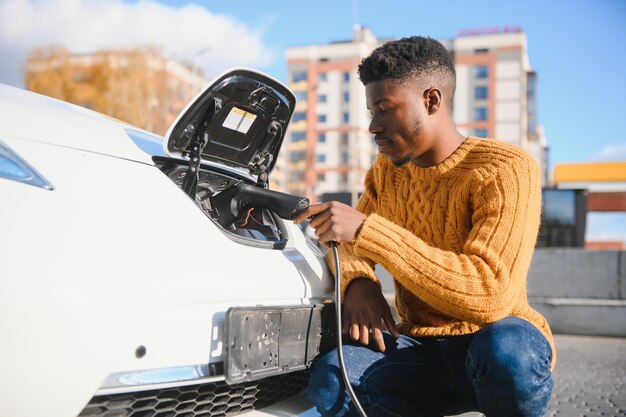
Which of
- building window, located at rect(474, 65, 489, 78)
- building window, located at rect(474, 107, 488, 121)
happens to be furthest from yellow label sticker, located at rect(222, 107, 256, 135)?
building window, located at rect(474, 107, 488, 121)

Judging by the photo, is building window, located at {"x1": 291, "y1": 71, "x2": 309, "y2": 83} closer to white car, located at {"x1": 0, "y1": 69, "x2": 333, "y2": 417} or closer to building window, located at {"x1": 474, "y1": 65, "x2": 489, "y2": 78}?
building window, located at {"x1": 474, "y1": 65, "x2": 489, "y2": 78}

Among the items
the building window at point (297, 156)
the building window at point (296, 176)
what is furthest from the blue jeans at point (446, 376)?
the building window at point (297, 156)

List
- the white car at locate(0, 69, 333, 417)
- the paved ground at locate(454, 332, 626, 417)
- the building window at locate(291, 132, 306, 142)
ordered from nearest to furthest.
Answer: the white car at locate(0, 69, 333, 417)
the paved ground at locate(454, 332, 626, 417)
the building window at locate(291, 132, 306, 142)

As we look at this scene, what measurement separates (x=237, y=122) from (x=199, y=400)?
986 mm

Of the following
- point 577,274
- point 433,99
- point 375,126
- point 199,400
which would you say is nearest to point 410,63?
point 433,99

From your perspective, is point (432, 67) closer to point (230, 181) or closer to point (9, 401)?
point (230, 181)

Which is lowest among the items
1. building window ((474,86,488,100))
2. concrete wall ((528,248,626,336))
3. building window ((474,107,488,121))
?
concrete wall ((528,248,626,336))

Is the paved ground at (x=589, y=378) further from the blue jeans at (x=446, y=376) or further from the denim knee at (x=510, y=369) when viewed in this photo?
the denim knee at (x=510, y=369)

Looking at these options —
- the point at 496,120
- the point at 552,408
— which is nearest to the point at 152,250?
the point at 552,408

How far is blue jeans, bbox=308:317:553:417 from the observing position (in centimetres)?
173

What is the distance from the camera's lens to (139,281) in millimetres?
1391

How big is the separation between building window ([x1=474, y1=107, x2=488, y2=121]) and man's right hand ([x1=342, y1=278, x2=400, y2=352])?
72818 mm

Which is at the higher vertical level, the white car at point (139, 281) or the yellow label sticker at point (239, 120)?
the yellow label sticker at point (239, 120)

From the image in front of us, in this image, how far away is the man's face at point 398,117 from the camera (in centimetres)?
206
